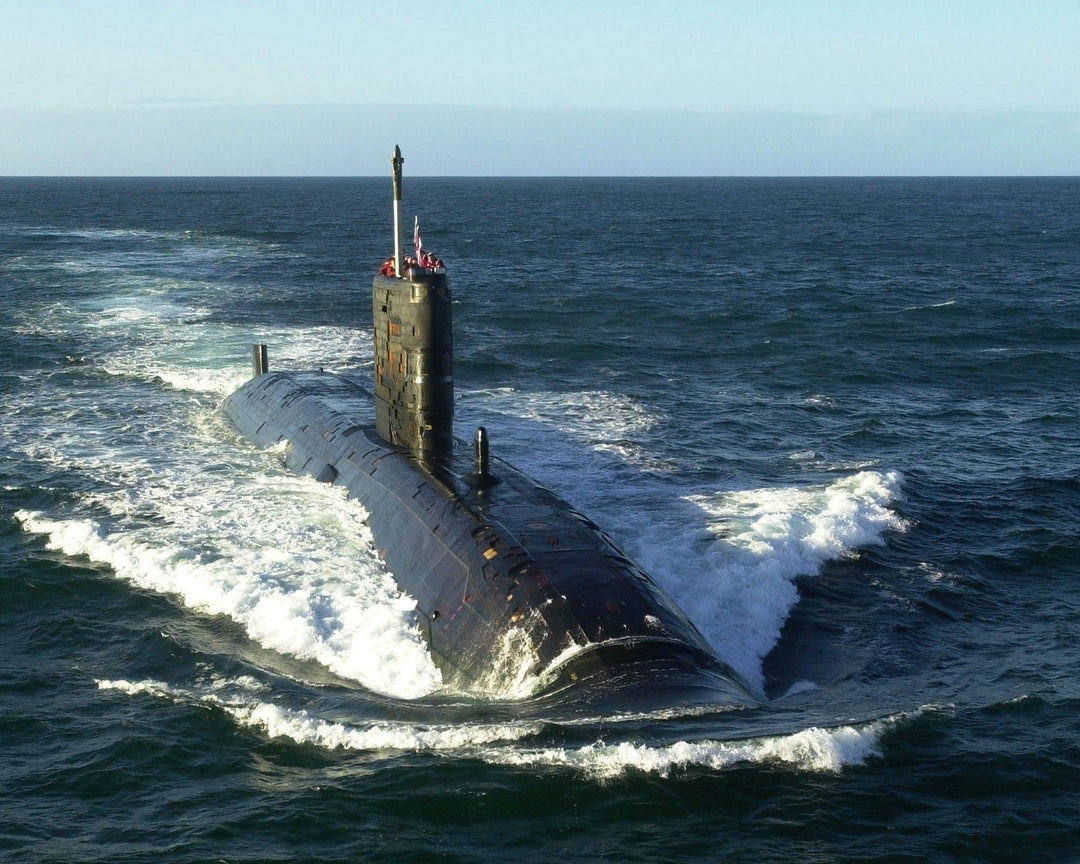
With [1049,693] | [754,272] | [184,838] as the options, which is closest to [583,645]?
[184,838]

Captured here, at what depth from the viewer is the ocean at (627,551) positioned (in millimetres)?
11250

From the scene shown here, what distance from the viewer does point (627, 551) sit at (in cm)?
2045

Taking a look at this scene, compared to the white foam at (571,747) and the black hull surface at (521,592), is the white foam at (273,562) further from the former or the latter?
the white foam at (571,747)

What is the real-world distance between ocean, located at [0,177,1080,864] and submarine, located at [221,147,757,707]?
48 centimetres

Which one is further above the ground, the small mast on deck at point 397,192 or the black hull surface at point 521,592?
the small mast on deck at point 397,192

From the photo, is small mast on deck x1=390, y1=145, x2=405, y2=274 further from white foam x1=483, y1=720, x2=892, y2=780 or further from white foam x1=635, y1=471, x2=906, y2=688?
white foam x1=483, y1=720, x2=892, y2=780

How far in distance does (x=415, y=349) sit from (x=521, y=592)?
6143 mm

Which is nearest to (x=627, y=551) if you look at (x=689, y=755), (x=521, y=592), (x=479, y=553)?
(x=479, y=553)

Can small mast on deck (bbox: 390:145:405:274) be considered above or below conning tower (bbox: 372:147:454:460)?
above

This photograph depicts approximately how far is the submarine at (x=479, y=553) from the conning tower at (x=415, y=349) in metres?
0.02

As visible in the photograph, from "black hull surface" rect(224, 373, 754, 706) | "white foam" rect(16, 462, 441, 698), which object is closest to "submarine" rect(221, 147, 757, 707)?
"black hull surface" rect(224, 373, 754, 706)

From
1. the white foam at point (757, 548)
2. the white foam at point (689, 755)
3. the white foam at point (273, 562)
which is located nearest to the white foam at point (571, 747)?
the white foam at point (689, 755)

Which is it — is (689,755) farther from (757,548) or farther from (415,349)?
(415,349)

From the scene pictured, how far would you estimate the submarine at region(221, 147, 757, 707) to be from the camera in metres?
13.7
